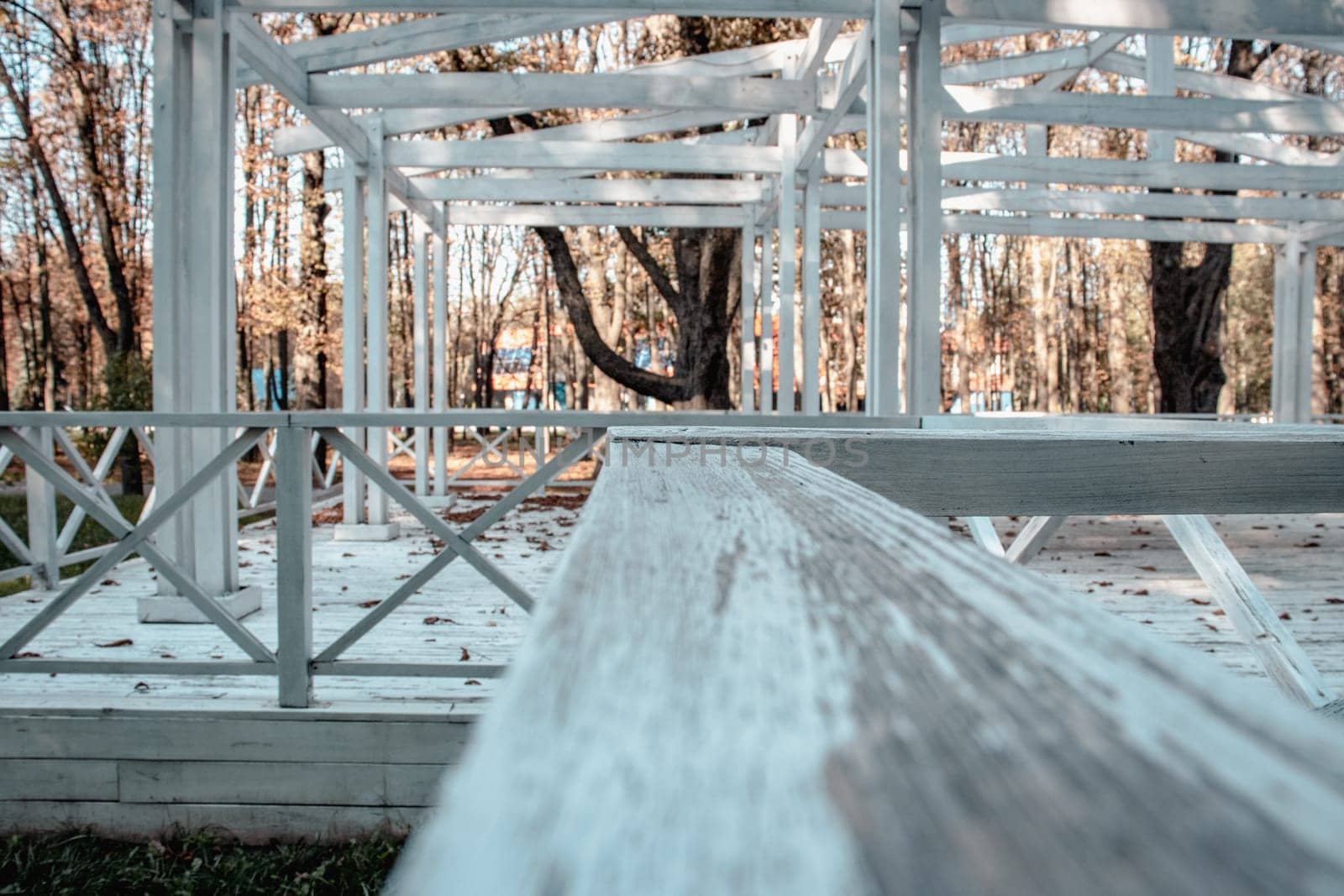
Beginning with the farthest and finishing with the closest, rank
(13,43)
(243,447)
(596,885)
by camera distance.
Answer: (13,43), (243,447), (596,885)

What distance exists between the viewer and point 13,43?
45.5ft

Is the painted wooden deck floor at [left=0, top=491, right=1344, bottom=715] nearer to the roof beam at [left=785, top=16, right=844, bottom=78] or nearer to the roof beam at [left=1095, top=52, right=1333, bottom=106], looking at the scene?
the roof beam at [left=785, top=16, right=844, bottom=78]

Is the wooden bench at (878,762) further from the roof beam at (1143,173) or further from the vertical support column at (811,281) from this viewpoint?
the roof beam at (1143,173)

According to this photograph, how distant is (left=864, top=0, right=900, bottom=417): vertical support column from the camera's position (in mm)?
4609

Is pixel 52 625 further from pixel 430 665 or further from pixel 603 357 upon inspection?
pixel 603 357

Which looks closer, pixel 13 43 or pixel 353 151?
pixel 353 151

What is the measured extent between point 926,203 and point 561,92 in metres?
2.63

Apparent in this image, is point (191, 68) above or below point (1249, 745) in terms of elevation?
above

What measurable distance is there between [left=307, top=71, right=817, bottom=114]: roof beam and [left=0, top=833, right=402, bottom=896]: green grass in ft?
14.5

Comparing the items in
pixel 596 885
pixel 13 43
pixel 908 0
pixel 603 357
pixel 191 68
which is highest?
pixel 13 43

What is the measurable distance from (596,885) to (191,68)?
5.34 metres

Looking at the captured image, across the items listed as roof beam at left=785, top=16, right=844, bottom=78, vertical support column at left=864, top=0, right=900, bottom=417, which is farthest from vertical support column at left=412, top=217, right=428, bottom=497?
vertical support column at left=864, top=0, right=900, bottom=417

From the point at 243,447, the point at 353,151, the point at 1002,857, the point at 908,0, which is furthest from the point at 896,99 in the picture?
the point at 1002,857

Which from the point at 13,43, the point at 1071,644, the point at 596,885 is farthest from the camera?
the point at 13,43
